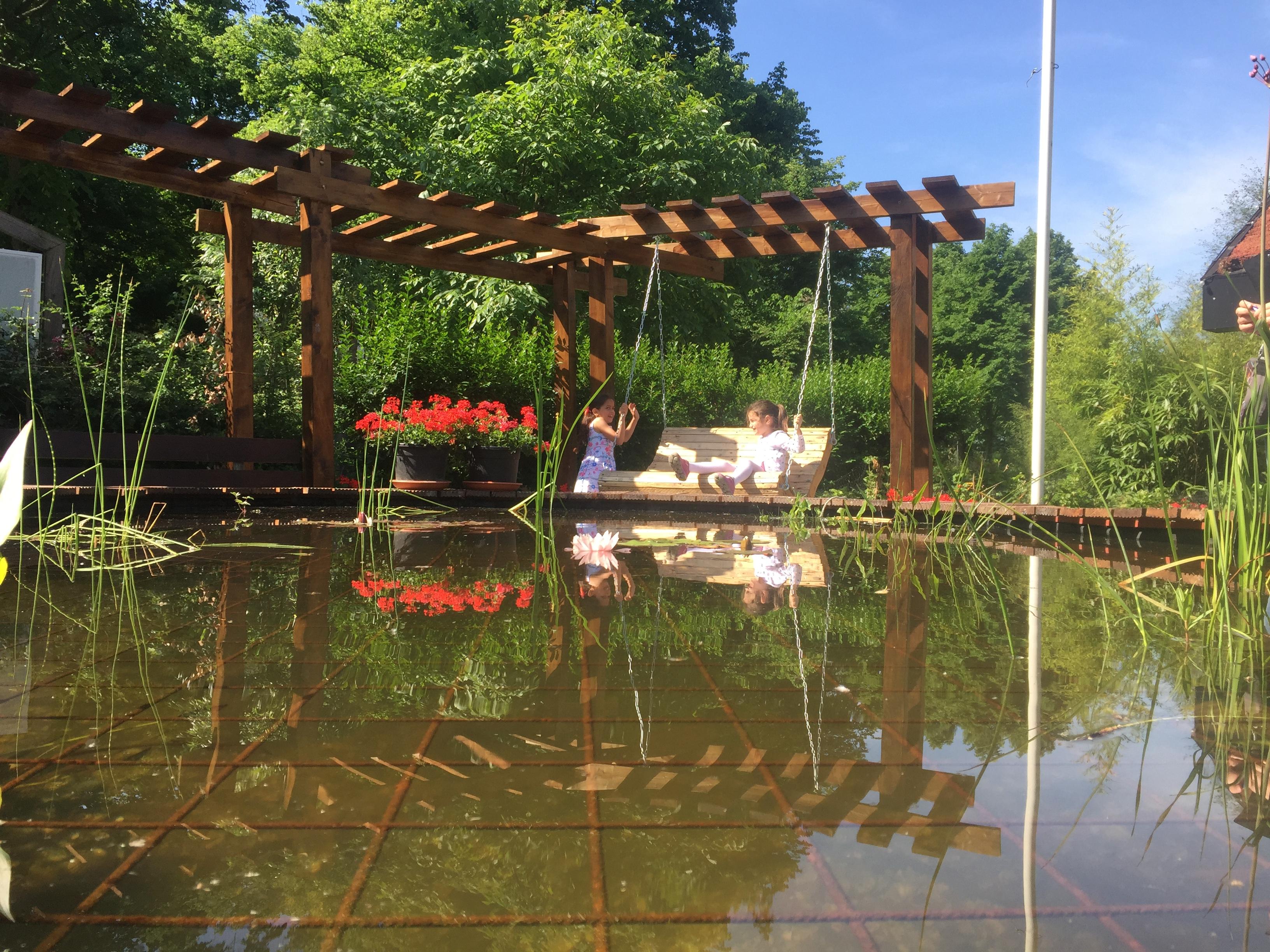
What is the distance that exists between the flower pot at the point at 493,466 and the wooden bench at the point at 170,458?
1590 mm

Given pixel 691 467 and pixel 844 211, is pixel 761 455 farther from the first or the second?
pixel 844 211

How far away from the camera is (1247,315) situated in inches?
109

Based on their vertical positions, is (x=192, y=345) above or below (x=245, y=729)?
above

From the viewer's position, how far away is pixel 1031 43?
9.43 m

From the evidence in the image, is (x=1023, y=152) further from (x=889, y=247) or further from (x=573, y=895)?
(x=573, y=895)

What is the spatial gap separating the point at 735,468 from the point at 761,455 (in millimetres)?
304

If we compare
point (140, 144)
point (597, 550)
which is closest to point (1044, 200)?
point (597, 550)

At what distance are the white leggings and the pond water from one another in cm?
653

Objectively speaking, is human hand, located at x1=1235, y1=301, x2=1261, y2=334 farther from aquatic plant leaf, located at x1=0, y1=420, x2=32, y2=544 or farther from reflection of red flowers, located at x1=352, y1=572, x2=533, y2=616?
aquatic plant leaf, located at x1=0, y1=420, x2=32, y2=544

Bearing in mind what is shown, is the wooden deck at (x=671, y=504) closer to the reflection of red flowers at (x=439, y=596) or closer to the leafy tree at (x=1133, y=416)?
the leafy tree at (x=1133, y=416)

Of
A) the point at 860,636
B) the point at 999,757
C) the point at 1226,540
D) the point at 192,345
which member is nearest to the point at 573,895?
the point at 999,757

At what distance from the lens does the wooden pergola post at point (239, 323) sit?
8.38 metres

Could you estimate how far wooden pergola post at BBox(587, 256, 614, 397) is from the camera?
394 inches

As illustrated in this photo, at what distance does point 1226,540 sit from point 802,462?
266 inches
